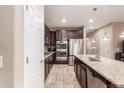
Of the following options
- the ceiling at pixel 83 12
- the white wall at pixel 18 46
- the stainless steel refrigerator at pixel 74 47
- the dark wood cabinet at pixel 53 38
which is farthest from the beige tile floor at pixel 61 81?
the dark wood cabinet at pixel 53 38

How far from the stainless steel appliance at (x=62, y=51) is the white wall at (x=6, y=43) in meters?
8.16

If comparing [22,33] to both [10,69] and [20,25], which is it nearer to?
[20,25]

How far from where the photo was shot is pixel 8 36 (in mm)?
1692

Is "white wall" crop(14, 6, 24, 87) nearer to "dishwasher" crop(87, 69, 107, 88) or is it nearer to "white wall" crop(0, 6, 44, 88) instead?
"white wall" crop(0, 6, 44, 88)

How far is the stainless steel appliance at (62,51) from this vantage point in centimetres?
985

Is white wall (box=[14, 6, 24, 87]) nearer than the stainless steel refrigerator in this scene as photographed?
Yes

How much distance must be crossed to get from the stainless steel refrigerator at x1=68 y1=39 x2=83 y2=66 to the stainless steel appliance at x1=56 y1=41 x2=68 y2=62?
16.4 inches

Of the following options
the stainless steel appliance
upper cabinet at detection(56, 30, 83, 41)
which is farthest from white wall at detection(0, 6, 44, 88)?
upper cabinet at detection(56, 30, 83, 41)

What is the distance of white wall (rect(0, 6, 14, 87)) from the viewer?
66.4 inches

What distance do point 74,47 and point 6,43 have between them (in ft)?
25.9

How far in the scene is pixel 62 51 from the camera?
9875 mm

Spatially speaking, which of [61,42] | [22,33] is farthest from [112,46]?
[22,33]

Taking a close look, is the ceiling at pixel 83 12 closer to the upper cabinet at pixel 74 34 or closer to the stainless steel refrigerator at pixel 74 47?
the stainless steel refrigerator at pixel 74 47
